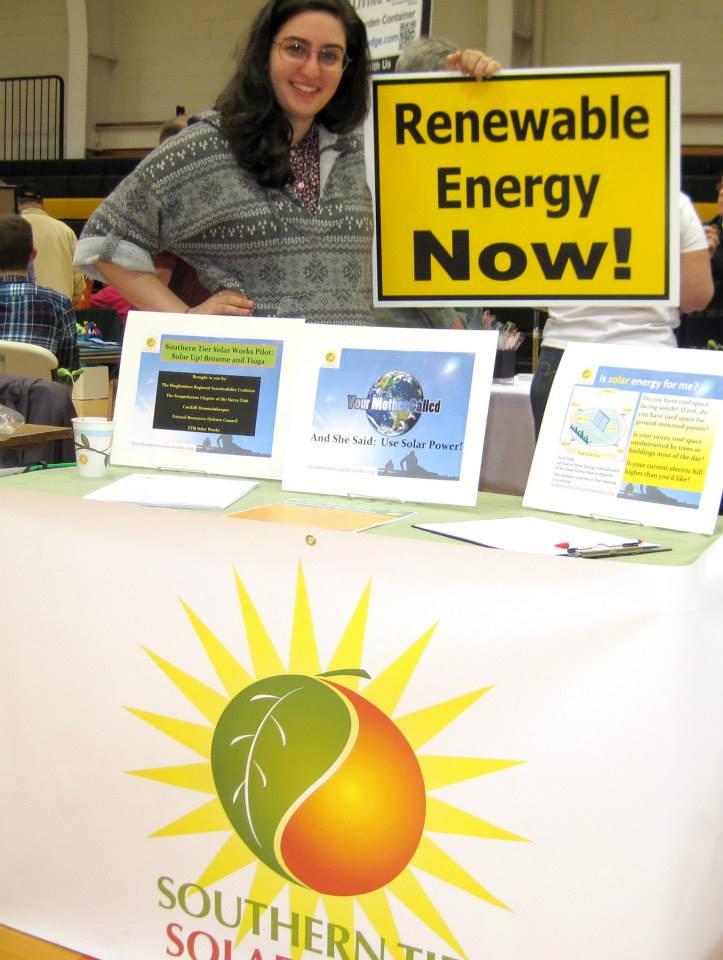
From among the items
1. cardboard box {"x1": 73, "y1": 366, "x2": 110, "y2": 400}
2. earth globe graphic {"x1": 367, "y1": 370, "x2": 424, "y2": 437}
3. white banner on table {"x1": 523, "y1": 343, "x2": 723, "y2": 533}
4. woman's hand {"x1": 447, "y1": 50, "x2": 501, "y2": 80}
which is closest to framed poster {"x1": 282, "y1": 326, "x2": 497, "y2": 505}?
earth globe graphic {"x1": 367, "y1": 370, "x2": 424, "y2": 437}

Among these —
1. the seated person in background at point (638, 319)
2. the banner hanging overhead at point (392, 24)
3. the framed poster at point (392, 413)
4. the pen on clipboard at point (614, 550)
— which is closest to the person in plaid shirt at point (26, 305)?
the banner hanging overhead at point (392, 24)

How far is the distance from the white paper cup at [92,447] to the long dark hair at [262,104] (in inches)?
19.2

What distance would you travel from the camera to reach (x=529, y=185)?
1529 millimetres

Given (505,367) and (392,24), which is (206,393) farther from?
(505,367)

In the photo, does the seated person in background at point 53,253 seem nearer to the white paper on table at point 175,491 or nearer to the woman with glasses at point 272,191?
the woman with glasses at point 272,191

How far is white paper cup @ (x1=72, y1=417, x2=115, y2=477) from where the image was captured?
62.9 inches

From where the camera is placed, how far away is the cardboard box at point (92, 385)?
6.53m

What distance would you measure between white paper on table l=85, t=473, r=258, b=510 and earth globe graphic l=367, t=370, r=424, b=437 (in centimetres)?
21

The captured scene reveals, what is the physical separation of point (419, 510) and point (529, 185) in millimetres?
493

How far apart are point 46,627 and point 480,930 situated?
689 millimetres

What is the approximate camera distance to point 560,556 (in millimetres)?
1159

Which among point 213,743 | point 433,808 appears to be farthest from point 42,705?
point 433,808

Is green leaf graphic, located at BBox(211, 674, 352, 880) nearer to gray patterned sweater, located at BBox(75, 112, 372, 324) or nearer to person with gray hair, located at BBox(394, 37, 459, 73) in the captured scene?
gray patterned sweater, located at BBox(75, 112, 372, 324)

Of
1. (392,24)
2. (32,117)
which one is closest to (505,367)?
(392,24)
